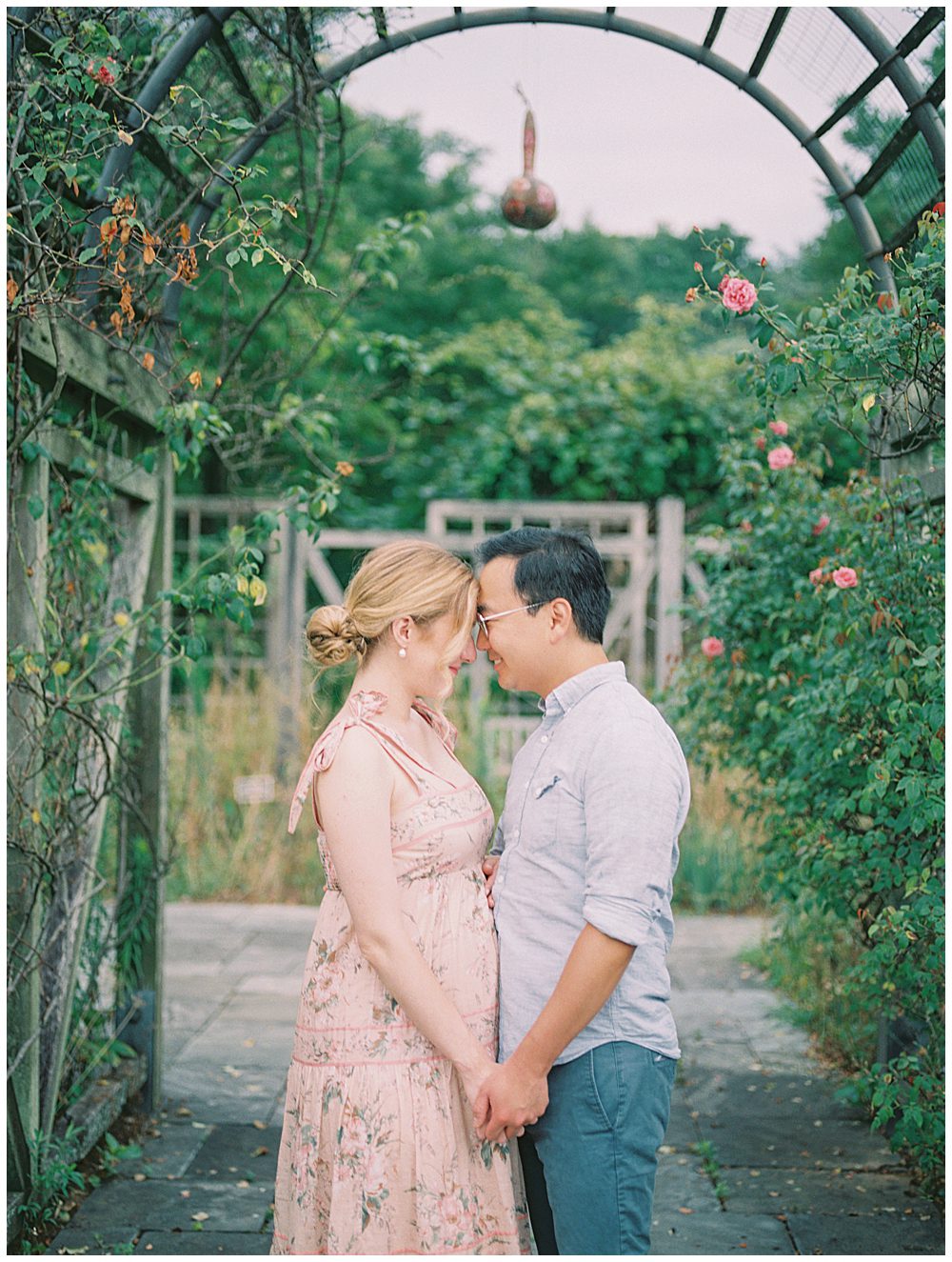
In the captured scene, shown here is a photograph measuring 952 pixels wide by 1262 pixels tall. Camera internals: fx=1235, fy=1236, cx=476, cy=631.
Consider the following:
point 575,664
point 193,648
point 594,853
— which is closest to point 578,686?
point 575,664

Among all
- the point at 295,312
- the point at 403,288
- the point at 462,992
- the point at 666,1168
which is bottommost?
the point at 666,1168

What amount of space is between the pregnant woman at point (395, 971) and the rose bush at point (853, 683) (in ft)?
3.20

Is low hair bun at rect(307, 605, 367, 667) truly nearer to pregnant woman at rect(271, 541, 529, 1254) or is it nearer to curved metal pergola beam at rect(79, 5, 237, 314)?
pregnant woman at rect(271, 541, 529, 1254)

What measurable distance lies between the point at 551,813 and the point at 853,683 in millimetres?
1105

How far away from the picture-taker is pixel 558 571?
2.00 m

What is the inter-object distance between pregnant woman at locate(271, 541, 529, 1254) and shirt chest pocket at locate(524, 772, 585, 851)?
14cm

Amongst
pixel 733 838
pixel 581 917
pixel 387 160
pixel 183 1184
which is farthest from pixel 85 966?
pixel 387 160

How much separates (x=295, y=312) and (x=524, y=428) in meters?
2.25

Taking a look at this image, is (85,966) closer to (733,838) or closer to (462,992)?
(462,992)

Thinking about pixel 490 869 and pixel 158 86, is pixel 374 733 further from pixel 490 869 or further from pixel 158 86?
pixel 158 86

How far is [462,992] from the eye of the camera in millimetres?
1962

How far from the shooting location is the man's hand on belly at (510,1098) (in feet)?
6.01

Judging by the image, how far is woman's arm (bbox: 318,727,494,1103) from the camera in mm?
1859

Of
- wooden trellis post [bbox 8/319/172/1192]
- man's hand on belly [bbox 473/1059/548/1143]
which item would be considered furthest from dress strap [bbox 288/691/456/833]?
wooden trellis post [bbox 8/319/172/1192]
